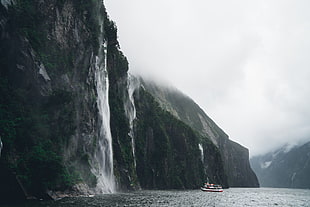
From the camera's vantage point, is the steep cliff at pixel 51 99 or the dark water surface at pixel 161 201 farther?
the steep cliff at pixel 51 99

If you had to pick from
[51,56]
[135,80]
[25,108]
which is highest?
[135,80]

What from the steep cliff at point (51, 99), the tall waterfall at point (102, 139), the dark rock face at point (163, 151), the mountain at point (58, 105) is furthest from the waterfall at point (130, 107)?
the steep cliff at point (51, 99)

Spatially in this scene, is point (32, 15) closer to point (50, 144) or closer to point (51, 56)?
point (51, 56)

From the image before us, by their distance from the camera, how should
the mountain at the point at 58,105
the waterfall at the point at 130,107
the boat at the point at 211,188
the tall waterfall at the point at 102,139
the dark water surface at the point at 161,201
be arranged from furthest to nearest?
the boat at the point at 211,188 → the waterfall at the point at 130,107 → the tall waterfall at the point at 102,139 → the mountain at the point at 58,105 → the dark water surface at the point at 161,201

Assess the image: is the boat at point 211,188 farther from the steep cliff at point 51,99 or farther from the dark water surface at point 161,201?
the steep cliff at point 51,99

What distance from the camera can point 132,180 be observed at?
71.4 m

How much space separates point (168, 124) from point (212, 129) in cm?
8991

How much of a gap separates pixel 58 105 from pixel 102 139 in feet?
52.6

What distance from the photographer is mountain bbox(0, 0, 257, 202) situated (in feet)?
111

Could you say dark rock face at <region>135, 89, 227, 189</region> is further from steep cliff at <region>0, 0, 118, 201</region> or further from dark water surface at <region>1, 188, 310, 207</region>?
steep cliff at <region>0, 0, 118, 201</region>

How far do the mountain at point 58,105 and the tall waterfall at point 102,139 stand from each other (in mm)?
199

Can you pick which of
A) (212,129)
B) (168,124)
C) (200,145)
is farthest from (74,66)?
(212,129)

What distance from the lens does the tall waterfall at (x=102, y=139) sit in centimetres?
5130

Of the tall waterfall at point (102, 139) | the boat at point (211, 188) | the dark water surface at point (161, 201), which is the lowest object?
the dark water surface at point (161, 201)
